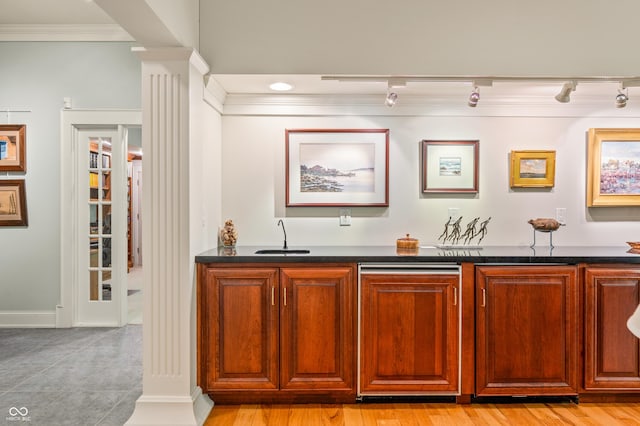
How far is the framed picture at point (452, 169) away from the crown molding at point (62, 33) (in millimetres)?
3273

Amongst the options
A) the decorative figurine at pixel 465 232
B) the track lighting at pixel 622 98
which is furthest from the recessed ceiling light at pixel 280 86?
the track lighting at pixel 622 98

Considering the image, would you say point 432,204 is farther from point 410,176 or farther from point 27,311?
point 27,311

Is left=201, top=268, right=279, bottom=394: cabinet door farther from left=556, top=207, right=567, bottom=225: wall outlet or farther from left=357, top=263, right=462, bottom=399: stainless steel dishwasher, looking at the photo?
left=556, top=207, right=567, bottom=225: wall outlet

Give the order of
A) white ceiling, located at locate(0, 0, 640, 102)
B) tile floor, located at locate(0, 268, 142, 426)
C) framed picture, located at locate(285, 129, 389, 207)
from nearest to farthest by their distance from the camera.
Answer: tile floor, located at locate(0, 268, 142, 426) < white ceiling, located at locate(0, 0, 640, 102) < framed picture, located at locate(285, 129, 389, 207)

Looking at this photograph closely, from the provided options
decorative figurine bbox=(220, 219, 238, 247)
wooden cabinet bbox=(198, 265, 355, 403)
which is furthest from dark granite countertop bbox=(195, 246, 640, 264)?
decorative figurine bbox=(220, 219, 238, 247)

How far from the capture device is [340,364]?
8.62ft

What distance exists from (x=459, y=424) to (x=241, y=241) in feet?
6.40

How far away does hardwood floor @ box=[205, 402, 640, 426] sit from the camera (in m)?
2.46

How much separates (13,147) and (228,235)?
287 cm


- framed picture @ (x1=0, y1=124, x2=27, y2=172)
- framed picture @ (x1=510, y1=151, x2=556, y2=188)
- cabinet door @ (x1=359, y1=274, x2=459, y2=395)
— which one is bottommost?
cabinet door @ (x1=359, y1=274, x2=459, y2=395)

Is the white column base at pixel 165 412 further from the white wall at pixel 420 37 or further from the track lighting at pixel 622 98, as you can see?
the track lighting at pixel 622 98

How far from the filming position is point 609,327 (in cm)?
263

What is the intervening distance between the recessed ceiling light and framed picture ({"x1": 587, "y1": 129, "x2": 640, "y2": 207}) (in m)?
2.37

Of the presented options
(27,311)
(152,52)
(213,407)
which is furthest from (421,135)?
(27,311)
